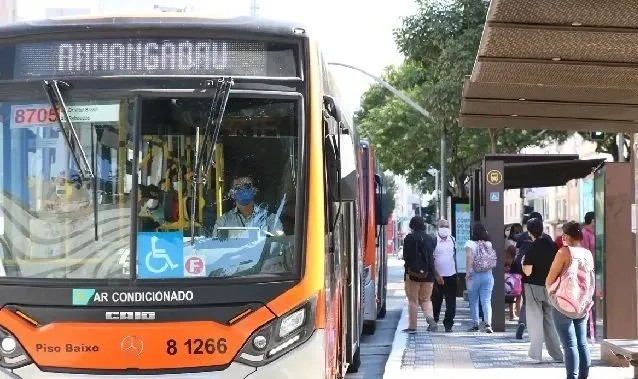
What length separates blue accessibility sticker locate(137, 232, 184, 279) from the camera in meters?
7.47

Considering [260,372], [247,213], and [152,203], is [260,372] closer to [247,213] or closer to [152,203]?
[247,213]

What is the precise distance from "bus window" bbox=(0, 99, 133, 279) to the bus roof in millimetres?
528

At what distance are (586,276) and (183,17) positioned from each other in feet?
16.0

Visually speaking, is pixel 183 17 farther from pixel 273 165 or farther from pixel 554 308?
pixel 554 308

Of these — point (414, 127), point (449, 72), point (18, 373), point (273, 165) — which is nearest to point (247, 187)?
point (273, 165)

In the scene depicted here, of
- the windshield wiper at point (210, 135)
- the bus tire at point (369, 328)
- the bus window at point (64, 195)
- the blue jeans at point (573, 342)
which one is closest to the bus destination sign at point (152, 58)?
the windshield wiper at point (210, 135)

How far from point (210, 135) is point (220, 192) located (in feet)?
1.22

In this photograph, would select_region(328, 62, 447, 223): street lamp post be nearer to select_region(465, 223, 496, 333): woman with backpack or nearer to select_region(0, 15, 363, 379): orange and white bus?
select_region(465, 223, 496, 333): woman with backpack

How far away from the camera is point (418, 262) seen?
17.9 meters

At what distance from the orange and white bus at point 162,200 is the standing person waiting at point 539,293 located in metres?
5.25

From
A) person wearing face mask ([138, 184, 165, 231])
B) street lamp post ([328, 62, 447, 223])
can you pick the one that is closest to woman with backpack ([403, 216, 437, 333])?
person wearing face mask ([138, 184, 165, 231])

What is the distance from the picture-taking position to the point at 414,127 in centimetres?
5238

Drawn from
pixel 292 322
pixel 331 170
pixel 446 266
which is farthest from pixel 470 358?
pixel 292 322

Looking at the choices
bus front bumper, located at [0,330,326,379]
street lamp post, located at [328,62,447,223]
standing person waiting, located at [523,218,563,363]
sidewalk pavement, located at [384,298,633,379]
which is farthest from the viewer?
street lamp post, located at [328,62,447,223]
